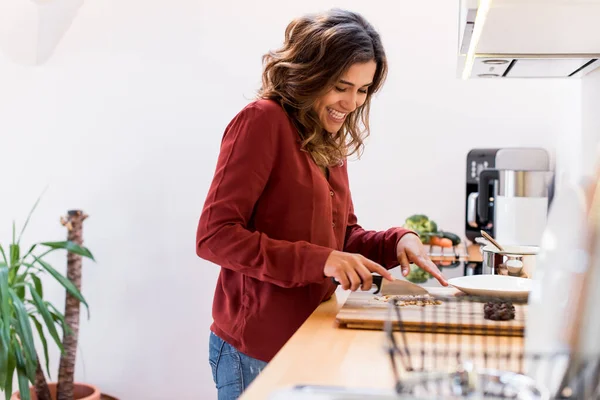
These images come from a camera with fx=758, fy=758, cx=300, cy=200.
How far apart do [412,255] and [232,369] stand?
44 cm

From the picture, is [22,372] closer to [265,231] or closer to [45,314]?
[45,314]

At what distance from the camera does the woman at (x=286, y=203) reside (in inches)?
51.6

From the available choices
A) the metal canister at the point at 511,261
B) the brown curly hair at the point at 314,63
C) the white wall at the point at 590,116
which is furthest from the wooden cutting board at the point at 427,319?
the white wall at the point at 590,116

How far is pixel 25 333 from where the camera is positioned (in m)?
2.47

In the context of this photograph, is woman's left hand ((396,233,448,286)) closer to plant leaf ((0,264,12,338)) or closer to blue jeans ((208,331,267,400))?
blue jeans ((208,331,267,400))

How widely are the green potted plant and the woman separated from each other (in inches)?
50.1

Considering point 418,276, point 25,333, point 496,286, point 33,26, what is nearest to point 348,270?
point 496,286

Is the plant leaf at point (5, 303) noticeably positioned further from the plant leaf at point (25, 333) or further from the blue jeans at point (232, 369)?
the blue jeans at point (232, 369)

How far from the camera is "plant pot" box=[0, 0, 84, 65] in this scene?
315 cm

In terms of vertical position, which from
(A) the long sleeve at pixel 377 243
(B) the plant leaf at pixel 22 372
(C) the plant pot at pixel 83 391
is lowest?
(C) the plant pot at pixel 83 391

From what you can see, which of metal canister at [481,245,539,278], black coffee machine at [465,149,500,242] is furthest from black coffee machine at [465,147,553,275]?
metal canister at [481,245,539,278]

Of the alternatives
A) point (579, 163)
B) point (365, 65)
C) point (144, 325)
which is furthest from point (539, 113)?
point (144, 325)

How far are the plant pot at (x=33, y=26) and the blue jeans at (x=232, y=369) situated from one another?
2.14m

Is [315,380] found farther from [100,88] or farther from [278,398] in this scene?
[100,88]
